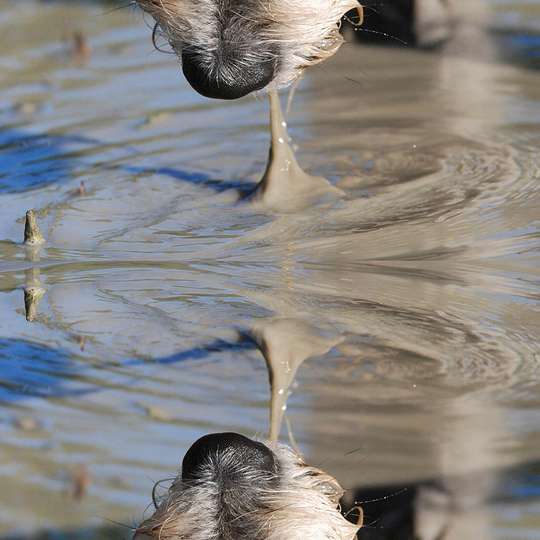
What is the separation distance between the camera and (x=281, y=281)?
4777 mm

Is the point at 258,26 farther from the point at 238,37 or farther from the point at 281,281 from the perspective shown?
the point at 281,281

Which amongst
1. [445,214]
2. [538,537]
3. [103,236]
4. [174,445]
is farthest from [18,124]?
[538,537]

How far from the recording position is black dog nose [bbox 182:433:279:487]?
3672 millimetres

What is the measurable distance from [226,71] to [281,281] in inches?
26.3

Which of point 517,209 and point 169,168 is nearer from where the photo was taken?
point 517,209

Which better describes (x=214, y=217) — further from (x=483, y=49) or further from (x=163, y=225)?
(x=483, y=49)

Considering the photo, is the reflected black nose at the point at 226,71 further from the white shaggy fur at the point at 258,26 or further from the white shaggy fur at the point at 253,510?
the white shaggy fur at the point at 253,510

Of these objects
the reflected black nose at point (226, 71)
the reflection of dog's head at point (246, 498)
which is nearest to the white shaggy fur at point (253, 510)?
the reflection of dog's head at point (246, 498)

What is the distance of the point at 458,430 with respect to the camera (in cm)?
381

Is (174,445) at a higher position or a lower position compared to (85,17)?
higher

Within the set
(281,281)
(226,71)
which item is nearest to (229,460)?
(281,281)

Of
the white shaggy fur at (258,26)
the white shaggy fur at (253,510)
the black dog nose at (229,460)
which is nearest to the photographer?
the white shaggy fur at (253,510)

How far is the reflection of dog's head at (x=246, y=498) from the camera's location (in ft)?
11.4

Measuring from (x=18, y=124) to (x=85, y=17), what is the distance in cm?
153
